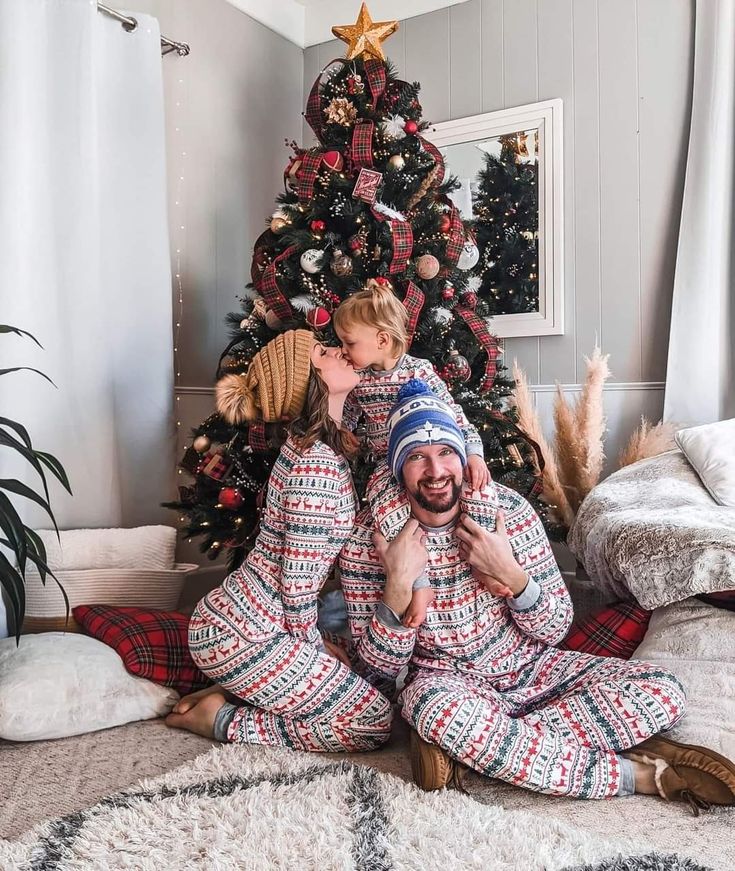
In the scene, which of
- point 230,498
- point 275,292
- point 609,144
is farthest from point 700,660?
point 609,144

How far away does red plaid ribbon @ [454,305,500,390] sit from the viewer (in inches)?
99.4

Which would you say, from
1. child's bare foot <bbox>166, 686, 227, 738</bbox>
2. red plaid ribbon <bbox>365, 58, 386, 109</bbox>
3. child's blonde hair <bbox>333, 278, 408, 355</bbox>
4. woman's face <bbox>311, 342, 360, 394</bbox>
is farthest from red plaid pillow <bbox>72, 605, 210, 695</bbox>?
red plaid ribbon <bbox>365, 58, 386, 109</bbox>

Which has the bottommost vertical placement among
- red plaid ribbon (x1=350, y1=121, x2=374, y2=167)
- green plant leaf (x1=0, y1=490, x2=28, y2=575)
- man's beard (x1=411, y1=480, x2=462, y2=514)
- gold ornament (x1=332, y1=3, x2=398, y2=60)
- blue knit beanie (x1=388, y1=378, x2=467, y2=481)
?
green plant leaf (x1=0, y1=490, x2=28, y2=575)

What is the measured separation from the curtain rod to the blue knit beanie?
1816mm

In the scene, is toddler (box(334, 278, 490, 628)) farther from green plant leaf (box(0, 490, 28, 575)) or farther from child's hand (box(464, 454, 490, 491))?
green plant leaf (box(0, 490, 28, 575))

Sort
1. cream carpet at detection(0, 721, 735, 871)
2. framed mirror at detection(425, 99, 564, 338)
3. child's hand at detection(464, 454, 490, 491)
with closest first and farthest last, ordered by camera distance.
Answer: cream carpet at detection(0, 721, 735, 871) → child's hand at detection(464, 454, 490, 491) → framed mirror at detection(425, 99, 564, 338)

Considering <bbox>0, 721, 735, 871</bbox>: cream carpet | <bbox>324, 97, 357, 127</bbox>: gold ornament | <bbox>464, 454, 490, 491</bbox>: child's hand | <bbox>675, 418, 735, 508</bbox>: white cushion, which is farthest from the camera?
<bbox>324, 97, 357, 127</bbox>: gold ornament

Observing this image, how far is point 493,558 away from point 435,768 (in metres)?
0.39

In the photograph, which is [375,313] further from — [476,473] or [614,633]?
[614,633]

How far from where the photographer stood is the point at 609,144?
116 inches

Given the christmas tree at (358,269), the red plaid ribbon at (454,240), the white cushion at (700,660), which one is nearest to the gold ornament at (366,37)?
the christmas tree at (358,269)

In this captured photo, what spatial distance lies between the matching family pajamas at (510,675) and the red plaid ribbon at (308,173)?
47.8 inches

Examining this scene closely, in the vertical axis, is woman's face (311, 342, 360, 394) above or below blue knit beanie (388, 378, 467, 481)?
above

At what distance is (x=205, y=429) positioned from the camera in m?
2.46
